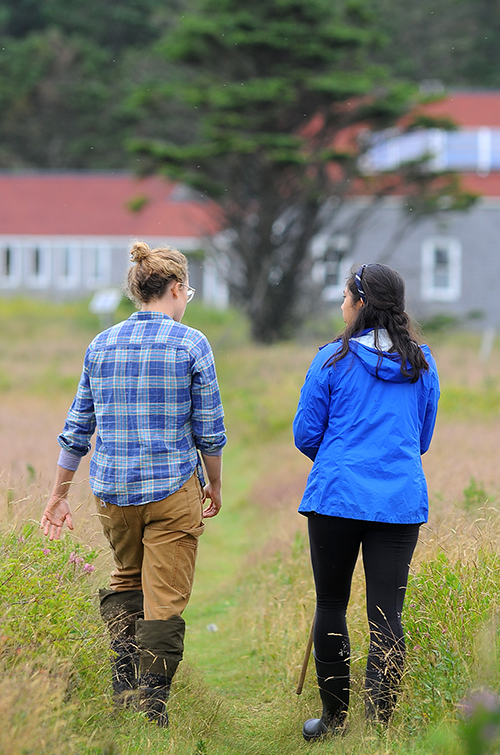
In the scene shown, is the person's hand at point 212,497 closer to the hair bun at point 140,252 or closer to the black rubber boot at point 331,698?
the black rubber boot at point 331,698

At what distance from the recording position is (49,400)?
Answer: 14945 millimetres

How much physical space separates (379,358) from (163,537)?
3.85 feet

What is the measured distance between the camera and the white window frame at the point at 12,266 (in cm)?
4272

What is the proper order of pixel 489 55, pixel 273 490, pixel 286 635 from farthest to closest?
pixel 489 55 → pixel 273 490 → pixel 286 635

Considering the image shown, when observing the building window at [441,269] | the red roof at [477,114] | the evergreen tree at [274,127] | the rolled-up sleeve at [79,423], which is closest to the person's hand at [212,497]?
the rolled-up sleeve at [79,423]

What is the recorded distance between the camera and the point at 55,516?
4.13m

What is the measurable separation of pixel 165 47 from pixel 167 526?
73.5ft

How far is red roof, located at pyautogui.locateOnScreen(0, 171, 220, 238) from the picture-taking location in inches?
1666

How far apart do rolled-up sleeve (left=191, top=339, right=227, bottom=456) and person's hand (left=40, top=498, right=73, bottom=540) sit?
2.30 feet

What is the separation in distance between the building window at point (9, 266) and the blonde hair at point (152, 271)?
4042 centimetres

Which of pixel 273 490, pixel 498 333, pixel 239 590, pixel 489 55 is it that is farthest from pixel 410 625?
pixel 489 55

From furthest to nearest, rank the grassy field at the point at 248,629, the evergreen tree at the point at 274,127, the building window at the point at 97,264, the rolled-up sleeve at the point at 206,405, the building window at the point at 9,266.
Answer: the building window at the point at 9,266, the building window at the point at 97,264, the evergreen tree at the point at 274,127, the rolled-up sleeve at the point at 206,405, the grassy field at the point at 248,629

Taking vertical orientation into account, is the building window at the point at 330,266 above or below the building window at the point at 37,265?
below

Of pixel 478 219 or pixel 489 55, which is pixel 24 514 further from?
pixel 489 55
